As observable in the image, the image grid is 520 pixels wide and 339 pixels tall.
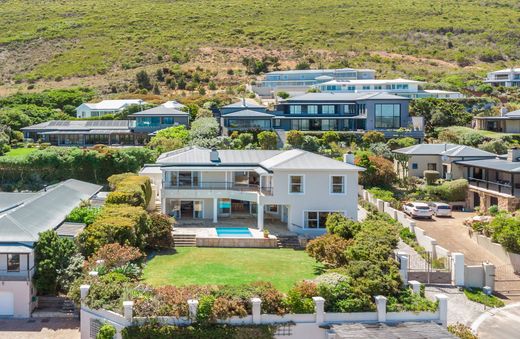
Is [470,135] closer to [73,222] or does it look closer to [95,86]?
[73,222]

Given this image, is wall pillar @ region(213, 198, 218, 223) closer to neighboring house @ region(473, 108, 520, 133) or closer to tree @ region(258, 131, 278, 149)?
tree @ region(258, 131, 278, 149)

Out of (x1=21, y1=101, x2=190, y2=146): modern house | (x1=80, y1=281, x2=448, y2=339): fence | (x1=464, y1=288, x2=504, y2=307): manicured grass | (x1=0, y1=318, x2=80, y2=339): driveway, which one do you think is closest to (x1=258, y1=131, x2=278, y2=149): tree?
(x1=21, y1=101, x2=190, y2=146): modern house

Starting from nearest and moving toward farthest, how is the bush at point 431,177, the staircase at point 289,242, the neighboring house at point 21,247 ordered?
the neighboring house at point 21,247
the staircase at point 289,242
the bush at point 431,177

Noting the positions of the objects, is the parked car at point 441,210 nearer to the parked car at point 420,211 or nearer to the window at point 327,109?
the parked car at point 420,211

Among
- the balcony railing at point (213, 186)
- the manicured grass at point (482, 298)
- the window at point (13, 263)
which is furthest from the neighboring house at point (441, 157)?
the window at point (13, 263)

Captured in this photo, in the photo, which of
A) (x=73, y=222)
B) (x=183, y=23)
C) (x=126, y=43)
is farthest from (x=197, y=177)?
(x=183, y=23)

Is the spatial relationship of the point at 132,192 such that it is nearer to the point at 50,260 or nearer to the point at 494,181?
the point at 50,260

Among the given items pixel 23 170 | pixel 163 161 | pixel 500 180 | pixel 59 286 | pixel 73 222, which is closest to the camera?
pixel 59 286
